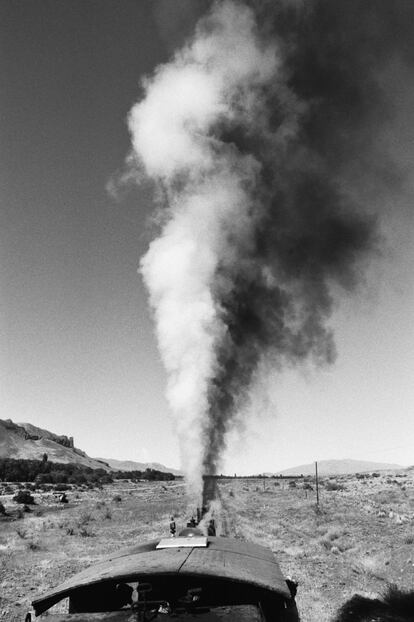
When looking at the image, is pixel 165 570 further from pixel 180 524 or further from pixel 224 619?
pixel 180 524

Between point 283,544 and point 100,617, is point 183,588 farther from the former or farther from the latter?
point 283,544

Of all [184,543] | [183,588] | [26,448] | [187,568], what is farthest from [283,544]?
[26,448]

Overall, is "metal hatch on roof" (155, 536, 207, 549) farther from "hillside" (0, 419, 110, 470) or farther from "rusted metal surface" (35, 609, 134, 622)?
"hillside" (0, 419, 110, 470)

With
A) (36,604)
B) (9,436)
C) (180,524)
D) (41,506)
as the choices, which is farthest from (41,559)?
(9,436)

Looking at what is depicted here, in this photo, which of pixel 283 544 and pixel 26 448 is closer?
pixel 283 544

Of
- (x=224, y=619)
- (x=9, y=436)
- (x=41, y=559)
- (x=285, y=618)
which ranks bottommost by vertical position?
(x=41, y=559)

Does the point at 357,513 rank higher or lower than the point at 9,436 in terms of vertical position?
lower

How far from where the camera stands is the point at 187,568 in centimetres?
461

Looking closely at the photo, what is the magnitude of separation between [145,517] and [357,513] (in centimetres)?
1342

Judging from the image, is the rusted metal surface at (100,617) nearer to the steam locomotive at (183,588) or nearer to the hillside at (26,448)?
the steam locomotive at (183,588)

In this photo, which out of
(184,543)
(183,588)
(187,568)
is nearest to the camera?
(187,568)

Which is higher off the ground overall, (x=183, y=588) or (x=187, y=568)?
(x=187, y=568)

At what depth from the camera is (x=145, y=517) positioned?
2906cm

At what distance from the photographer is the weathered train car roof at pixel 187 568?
178 inches
